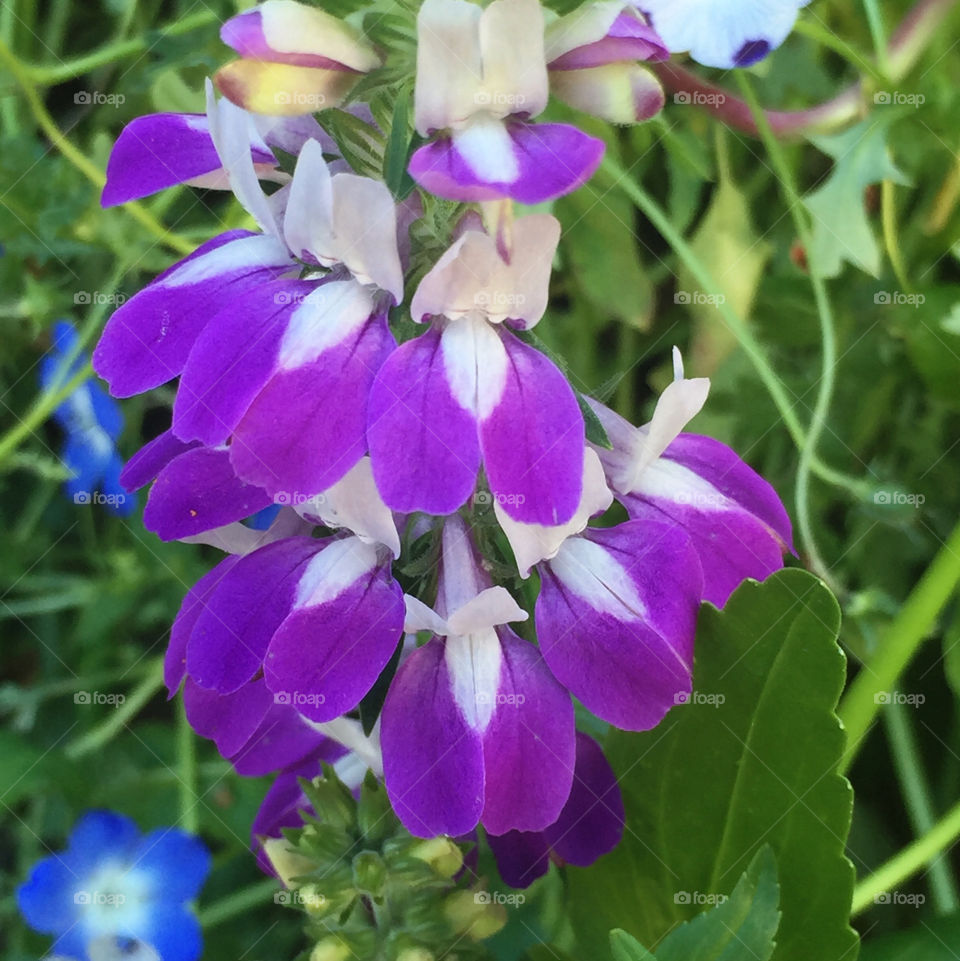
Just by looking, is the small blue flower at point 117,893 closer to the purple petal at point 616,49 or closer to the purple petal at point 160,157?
the purple petal at point 160,157

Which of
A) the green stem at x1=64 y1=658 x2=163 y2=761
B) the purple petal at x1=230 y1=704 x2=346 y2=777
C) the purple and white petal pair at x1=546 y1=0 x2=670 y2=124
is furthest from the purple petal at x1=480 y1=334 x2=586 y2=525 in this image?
the green stem at x1=64 y1=658 x2=163 y2=761

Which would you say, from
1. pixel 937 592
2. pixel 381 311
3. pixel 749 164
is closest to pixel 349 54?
pixel 381 311

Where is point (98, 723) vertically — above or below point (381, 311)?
below

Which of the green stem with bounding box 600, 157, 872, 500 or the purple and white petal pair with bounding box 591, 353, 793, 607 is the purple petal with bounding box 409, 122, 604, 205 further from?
the green stem with bounding box 600, 157, 872, 500

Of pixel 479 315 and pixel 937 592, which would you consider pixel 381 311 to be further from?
pixel 937 592

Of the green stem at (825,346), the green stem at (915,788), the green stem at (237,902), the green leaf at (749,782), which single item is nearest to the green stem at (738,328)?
the green stem at (825,346)
